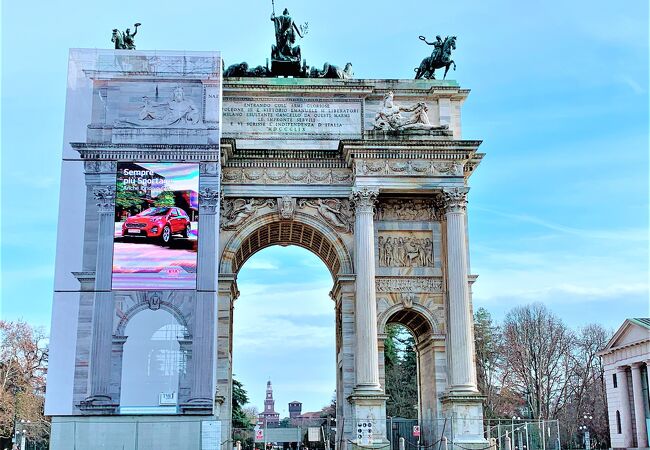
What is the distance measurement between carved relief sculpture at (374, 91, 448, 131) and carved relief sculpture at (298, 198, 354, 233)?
10.2 ft

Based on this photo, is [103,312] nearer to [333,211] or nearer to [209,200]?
[209,200]

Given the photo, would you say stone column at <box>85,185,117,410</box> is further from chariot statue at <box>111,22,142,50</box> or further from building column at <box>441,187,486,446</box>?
building column at <box>441,187,486,446</box>

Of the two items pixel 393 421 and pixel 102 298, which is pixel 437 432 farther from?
pixel 102 298

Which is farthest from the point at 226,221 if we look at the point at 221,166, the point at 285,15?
the point at 285,15

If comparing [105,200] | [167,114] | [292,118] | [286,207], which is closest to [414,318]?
[286,207]

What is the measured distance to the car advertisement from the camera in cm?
2662

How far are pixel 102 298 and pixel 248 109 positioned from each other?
8799 millimetres

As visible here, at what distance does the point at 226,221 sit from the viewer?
2903 centimetres

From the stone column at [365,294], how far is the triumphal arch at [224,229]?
0.18 feet

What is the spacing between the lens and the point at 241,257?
31.2m

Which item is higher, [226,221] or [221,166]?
[221,166]

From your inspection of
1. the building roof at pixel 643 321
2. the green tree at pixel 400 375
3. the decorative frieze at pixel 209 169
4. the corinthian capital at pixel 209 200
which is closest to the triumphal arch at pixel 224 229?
the corinthian capital at pixel 209 200

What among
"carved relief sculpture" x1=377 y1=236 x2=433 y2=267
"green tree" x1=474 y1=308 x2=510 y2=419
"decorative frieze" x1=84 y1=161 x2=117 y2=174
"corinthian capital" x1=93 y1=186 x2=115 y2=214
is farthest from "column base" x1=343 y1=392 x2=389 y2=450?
"green tree" x1=474 y1=308 x2=510 y2=419

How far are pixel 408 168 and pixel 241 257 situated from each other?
23.9ft
